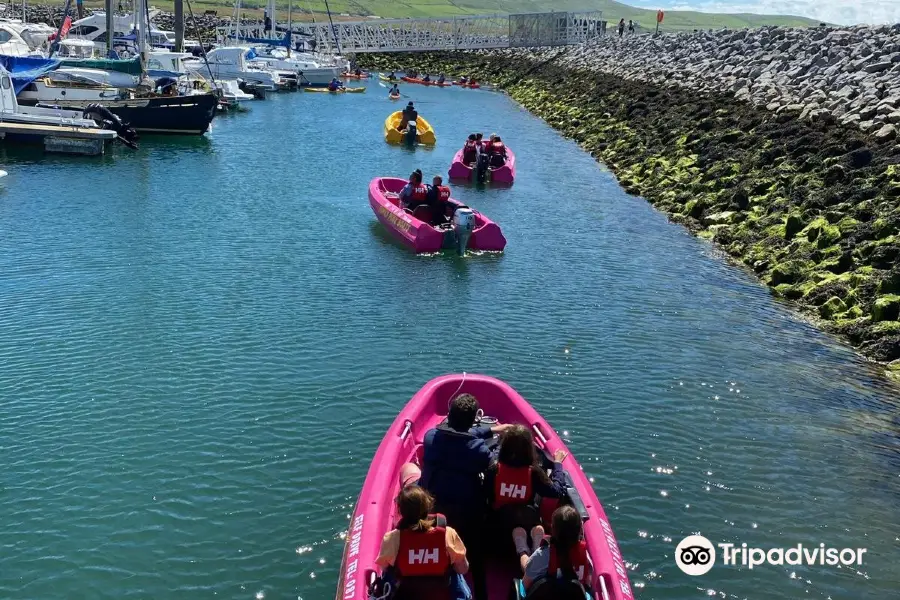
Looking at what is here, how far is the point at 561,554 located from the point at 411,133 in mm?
33344

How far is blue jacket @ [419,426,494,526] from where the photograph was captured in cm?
791

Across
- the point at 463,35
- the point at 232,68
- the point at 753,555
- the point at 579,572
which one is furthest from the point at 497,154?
the point at 463,35

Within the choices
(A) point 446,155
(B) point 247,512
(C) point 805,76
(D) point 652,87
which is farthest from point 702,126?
(B) point 247,512

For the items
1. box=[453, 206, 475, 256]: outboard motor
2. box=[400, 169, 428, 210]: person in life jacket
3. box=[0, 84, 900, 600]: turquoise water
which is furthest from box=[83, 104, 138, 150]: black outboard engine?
box=[453, 206, 475, 256]: outboard motor

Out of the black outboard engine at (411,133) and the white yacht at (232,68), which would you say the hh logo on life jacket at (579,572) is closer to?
the black outboard engine at (411,133)

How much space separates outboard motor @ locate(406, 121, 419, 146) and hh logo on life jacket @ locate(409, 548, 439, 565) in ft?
109

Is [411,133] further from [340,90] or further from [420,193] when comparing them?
[340,90]

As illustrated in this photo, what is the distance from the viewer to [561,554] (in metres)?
7.00

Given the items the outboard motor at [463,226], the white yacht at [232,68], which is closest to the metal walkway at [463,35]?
the white yacht at [232,68]

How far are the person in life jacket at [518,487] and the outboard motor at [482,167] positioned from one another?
23098 mm

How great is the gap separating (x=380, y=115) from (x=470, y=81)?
25.3 metres

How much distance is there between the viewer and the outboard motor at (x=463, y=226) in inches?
814

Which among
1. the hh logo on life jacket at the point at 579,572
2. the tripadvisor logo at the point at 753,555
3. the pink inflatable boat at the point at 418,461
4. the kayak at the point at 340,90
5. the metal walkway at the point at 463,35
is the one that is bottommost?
the tripadvisor logo at the point at 753,555

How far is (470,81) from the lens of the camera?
7431 cm
